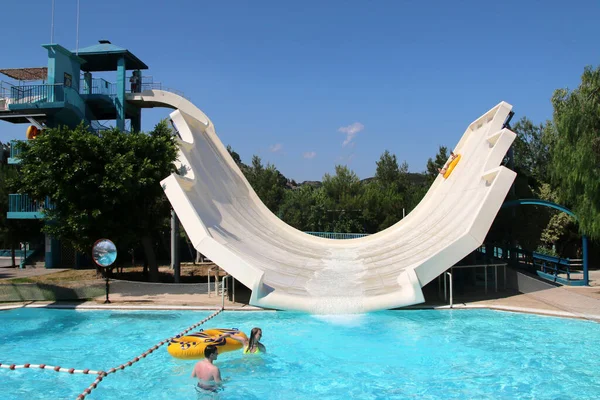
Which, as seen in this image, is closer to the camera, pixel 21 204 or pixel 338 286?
pixel 338 286

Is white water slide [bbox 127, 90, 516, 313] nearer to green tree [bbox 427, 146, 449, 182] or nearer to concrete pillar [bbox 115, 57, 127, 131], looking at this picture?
concrete pillar [bbox 115, 57, 127, 131]

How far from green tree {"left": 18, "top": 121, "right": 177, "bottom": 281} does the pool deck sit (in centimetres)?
227

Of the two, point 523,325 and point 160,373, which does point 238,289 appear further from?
point 523,325

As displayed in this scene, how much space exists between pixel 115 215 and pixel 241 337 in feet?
26.3

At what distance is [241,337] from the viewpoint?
8.30m

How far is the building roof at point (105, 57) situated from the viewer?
2303cm

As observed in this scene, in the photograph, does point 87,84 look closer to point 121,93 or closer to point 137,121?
point 121,93

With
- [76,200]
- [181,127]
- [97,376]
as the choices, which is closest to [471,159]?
[181,127]

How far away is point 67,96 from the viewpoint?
20.4 m

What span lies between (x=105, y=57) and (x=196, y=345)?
19630 mm

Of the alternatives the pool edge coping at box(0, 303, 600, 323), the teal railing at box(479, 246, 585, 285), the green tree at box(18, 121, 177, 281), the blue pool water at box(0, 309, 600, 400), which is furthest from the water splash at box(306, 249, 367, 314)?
the teal railing at box(479, 246, 585, 285)

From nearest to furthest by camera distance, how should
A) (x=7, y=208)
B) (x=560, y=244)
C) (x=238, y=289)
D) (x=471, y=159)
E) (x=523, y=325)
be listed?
1. (x=523, y=325)
2. (x=238, y=289)
3. (x=471, y=159)
4. (x=7, y=208)
5. (x=560, y=244)

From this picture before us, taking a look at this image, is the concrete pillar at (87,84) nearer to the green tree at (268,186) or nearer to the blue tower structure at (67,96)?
the blue tower structure at (67,96)

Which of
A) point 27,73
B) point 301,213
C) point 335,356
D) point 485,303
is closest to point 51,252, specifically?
point 27,73
